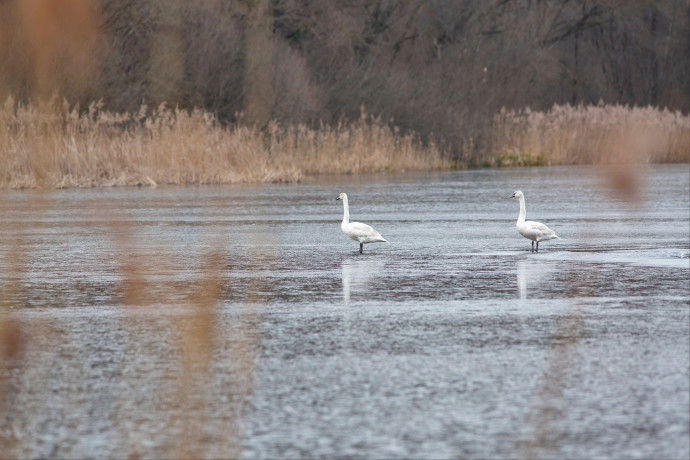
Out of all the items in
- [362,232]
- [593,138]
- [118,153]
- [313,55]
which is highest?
[313,55]

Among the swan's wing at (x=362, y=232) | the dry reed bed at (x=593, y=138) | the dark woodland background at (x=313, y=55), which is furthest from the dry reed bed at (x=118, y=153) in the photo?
the swan's wing at (x=362, y=232)

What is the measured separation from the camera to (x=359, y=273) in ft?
37.8

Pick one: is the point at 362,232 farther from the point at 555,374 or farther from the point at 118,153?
the point at 118,153

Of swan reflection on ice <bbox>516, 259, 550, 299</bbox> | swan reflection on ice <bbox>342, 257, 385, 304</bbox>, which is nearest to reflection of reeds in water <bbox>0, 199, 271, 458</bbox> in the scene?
swan reflection on ice <bbox>342, 257, 385, 304</bbox>

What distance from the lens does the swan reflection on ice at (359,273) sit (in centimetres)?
1042

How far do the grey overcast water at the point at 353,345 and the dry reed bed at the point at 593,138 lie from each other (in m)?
22.7

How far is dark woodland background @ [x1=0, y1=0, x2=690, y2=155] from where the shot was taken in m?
33.5

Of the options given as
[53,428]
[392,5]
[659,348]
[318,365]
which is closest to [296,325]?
[318,365]

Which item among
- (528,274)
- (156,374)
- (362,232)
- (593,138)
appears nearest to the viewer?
(156,374)

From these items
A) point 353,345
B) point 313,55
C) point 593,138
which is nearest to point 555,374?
point 353,345

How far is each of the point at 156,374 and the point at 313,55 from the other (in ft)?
Answer: 122

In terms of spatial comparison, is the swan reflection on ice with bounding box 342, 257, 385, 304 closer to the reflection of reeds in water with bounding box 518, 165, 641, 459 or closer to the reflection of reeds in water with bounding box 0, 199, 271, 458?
the reflection of reeds in water with bounding box 0, 199, 271, 458

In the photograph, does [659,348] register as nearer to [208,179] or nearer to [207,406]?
[207,406]

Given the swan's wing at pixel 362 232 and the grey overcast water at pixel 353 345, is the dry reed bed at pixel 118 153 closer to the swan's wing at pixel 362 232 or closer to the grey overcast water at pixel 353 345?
the grey overcast water at pixel 353 345
